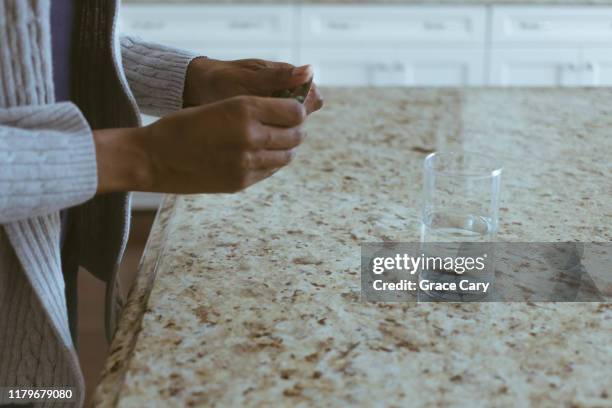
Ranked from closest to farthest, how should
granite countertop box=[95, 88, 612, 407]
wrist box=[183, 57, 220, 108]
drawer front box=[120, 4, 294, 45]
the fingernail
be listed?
granite countertop box=[95, 88, 612, 407] < the fingernail < wrist box=[183, 57, 220, 108] < drawer front box=[120, 4, 294, 45]

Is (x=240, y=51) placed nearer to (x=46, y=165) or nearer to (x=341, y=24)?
(x=341, y=24)

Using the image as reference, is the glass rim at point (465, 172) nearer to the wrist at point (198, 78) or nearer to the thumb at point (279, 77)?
the thumb at point (279, 77)

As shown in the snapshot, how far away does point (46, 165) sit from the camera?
65 centimetres

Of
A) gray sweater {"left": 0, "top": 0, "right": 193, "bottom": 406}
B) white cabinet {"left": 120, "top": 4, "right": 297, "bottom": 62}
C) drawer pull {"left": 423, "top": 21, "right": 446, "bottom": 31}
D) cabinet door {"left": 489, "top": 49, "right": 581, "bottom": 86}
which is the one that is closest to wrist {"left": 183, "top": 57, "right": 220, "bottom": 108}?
gray sweater {"left": 0, "top": 0, "right": 193, "bottom": 406}

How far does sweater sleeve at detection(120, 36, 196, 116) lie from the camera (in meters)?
0.97

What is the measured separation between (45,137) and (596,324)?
0.50 m

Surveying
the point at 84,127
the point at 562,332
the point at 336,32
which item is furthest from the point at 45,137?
the point at 336,32

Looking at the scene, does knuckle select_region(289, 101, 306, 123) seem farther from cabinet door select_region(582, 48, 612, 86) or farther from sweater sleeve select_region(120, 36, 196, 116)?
cabinet door select_region(582, 48, 612, 86)

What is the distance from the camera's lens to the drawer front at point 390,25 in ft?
8.30

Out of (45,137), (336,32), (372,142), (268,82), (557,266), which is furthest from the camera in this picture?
(336,32)

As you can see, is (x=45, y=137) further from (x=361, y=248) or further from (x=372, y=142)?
(x=372, y=142)

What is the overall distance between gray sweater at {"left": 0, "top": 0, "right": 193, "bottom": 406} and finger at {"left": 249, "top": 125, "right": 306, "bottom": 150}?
0.46 ft

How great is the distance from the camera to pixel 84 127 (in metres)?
0.68

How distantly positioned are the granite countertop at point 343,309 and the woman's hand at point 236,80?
0.42 feet
